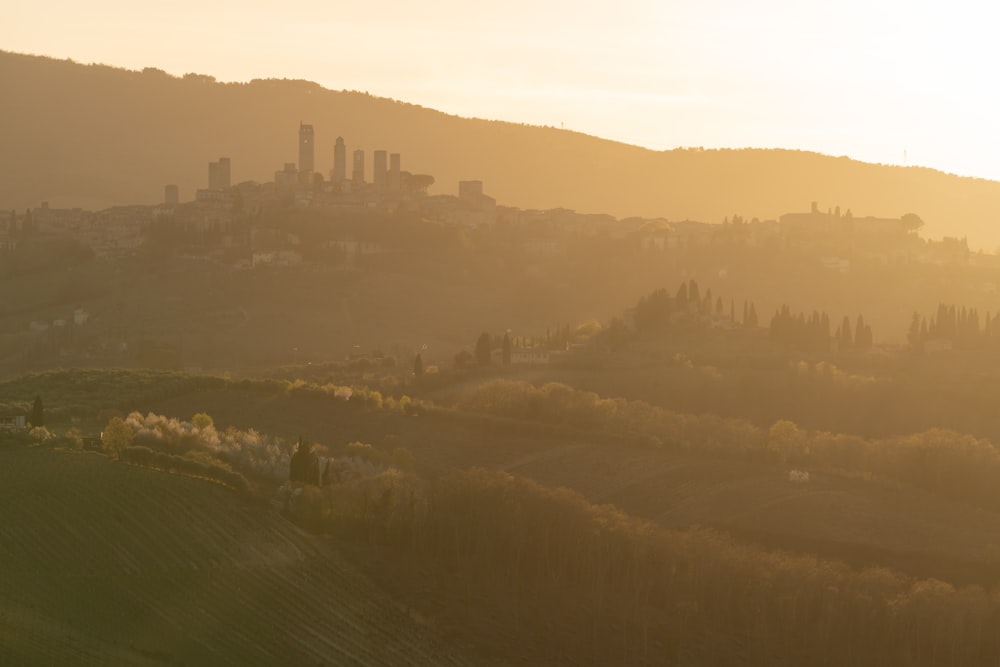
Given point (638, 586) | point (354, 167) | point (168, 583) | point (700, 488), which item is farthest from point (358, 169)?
point (168, 583)

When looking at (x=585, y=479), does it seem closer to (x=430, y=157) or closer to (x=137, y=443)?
(x=137, y=443)

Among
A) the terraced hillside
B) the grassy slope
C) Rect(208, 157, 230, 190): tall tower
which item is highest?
Rect(208, 157, 230, 190): tall tower

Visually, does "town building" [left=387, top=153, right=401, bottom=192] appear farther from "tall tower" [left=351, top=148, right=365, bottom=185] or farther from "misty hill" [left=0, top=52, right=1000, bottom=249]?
"misty hill" [left=0, top=52, right=1000, bottom=249]

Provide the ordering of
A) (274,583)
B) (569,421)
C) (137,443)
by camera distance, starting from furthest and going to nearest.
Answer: (569,421) → (137,443) → (274,583)

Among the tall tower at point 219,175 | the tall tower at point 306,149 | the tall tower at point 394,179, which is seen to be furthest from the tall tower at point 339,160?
the tall tower at point 219,175

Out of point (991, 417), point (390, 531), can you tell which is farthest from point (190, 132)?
point (390, 531)

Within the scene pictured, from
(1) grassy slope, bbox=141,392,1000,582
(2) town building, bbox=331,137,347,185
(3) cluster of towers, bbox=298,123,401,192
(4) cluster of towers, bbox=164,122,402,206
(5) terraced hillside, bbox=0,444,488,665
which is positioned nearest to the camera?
(5) terraced hillside, bbox=0,444,488,665

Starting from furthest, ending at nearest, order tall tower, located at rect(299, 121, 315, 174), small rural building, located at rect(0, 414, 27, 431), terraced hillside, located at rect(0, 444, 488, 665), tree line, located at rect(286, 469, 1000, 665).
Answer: tall tower, located at rect(299, 121, 315, 174), small rural building, located at rect(0, 414, 27, 431), tree line, located at rect(286, 469, 1000, 665), terraced hillside, located at rect(0, 444, 488, 665)

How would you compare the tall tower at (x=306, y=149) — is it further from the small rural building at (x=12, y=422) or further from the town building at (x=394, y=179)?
the small rural building at (x=12, y=422)

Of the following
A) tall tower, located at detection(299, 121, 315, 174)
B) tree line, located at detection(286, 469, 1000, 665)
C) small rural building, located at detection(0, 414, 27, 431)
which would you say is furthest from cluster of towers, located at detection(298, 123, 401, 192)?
tree line, located at detection(286, 469, 1000, 665)
